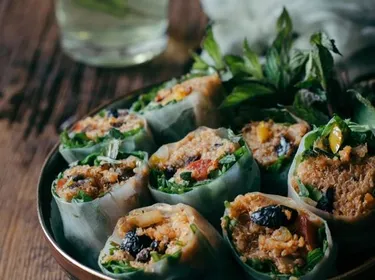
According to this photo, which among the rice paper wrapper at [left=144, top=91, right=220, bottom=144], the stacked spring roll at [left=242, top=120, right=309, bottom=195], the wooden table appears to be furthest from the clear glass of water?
the stacked spring roll at [left=242, top=120, right=309, bottom=195]

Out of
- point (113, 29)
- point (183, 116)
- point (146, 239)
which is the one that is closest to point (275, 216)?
point (146, 239)

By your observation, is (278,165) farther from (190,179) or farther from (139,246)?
A: (139,246)

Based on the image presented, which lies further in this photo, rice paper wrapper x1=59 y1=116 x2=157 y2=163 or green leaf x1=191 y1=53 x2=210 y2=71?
green leaf x1=191 y1=53 x2=210 y2=71

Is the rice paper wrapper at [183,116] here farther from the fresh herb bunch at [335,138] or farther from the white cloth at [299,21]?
the white cloth at [299,21]

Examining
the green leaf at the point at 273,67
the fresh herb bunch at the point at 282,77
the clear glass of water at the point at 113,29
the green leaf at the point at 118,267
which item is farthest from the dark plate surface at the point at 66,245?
the clear glass of water at the point at 113,29

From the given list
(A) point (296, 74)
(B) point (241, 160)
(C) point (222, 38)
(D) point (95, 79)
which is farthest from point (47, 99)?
(B) point (241, 160)

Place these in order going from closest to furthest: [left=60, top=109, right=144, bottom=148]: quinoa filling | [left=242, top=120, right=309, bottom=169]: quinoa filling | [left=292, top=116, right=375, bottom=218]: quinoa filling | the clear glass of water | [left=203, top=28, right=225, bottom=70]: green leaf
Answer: [left=292, top=116, right=375, bottom=218]: quinoa filling < [left=242, top=120, right=309, bottom=169]: quinoa filling < [left=60, top=109, right=144, bottom=148]: quinoa filling < [left=203, top=28, right=225, bottom=70]: green leaf < the clear glass of water

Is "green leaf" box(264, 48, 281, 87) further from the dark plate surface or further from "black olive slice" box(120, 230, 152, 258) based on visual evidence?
"black olive slice" box(120, 230, 152, 258)
